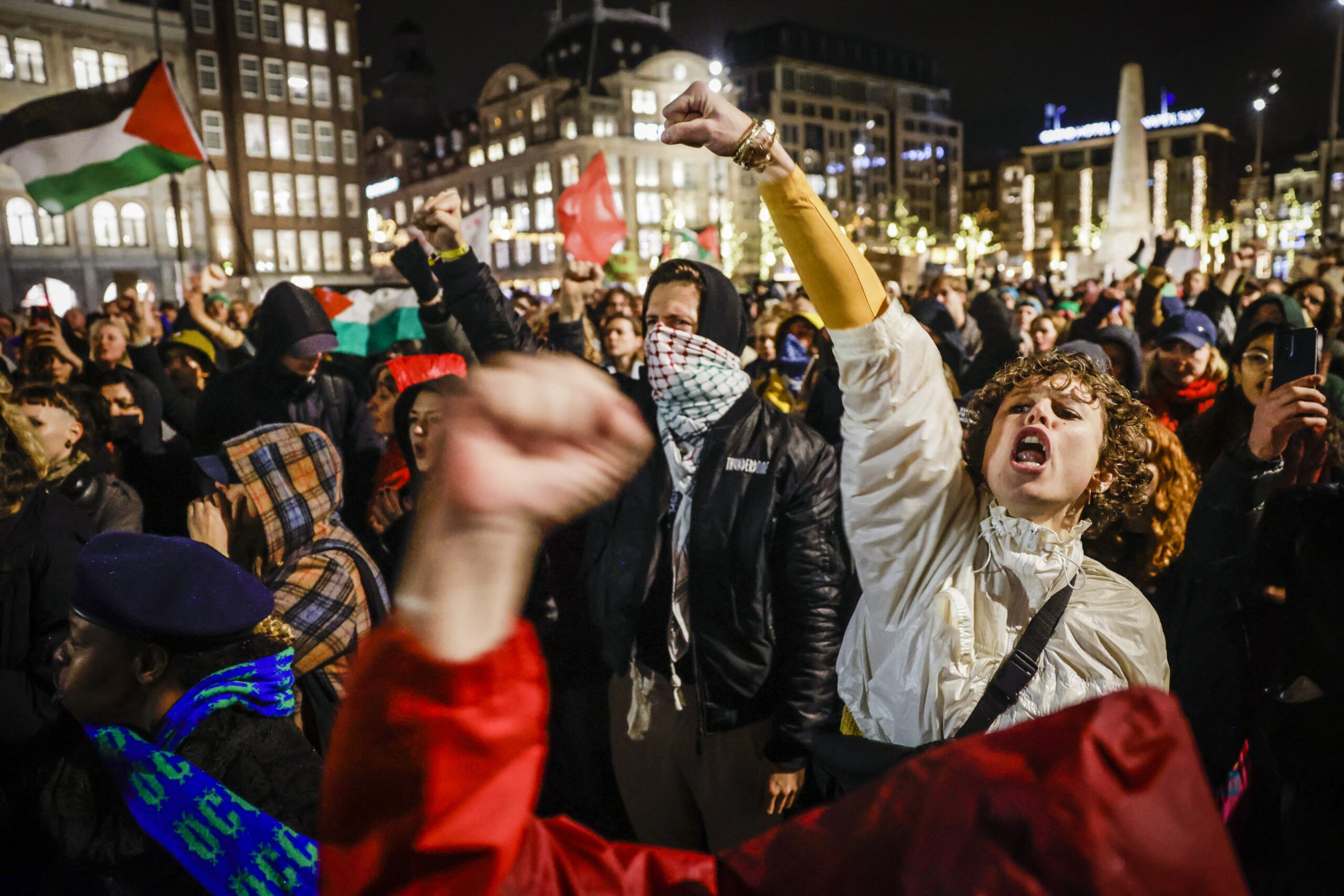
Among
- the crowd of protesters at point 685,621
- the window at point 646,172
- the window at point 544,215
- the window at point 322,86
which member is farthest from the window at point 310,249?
the crowd of protesters at point 685,621

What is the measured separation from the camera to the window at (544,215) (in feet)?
228

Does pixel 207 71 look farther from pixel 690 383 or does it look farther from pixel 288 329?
pixel 690 383

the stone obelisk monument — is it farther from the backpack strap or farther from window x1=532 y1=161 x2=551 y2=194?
window x1=532 y1=161 x2=551 y2=194

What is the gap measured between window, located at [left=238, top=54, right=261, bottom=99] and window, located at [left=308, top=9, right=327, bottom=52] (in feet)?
12.5

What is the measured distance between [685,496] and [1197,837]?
7.29 ft

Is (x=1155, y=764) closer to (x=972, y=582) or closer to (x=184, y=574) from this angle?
(x=972, y=582)

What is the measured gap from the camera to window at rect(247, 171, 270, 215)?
54781mm

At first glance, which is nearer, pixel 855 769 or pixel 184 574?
pixel 855 769

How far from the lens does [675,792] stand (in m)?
2.84

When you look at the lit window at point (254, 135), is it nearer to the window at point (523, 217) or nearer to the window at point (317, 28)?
the window at point (317, 28)

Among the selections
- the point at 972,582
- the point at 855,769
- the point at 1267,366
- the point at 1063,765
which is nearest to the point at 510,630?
the point at 1063,765

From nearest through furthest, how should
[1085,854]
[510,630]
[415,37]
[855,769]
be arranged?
[1085,854] → [510,630] → [855,769] → [415,37]

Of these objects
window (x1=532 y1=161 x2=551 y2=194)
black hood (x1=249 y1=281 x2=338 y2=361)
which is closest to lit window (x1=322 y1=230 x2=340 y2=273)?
window (x1=532 y1=161 x2=551 y2=194)

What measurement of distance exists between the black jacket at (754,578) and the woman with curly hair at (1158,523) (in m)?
0.95
